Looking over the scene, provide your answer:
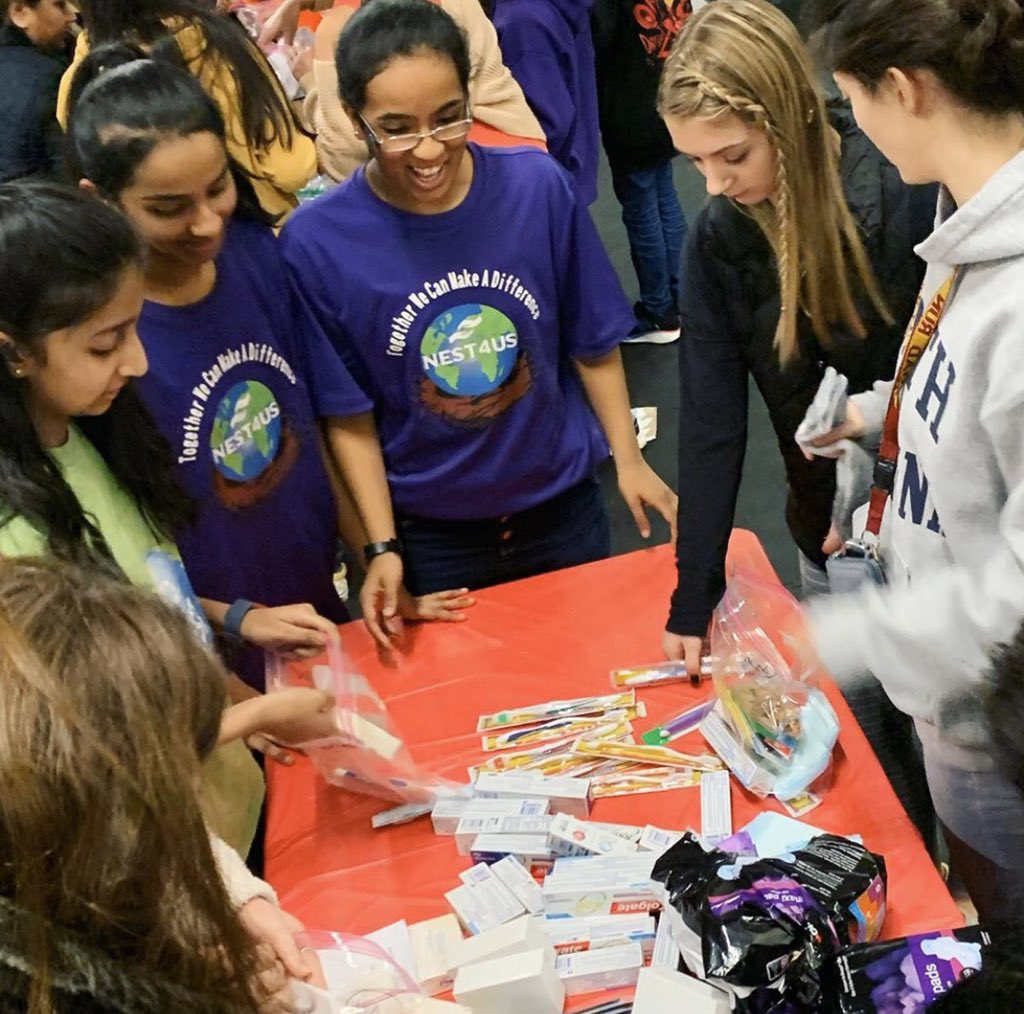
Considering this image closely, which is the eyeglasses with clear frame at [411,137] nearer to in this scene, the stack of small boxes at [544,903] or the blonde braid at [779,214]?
the blonde braid at [779,214]

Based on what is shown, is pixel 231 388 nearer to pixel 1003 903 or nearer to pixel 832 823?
pixel 832 823

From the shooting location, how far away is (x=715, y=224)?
4.39ft

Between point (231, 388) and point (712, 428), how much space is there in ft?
2.14

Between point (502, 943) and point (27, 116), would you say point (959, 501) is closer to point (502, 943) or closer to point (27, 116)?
point (502, 943)

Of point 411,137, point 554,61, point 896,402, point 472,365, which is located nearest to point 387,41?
point 411,137

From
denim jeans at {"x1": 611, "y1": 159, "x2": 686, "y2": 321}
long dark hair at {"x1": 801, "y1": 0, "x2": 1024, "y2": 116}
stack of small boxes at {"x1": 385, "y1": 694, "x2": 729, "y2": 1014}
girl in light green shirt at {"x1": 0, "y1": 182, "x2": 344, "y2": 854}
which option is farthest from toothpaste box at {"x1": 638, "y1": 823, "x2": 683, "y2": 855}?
denim jeans at {"x1": 611, "y1": 159, "x2": 686, "y2": 321}

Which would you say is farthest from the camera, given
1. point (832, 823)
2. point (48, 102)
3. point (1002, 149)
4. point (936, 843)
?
point (48, 102)

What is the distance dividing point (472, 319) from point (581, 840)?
765 mm

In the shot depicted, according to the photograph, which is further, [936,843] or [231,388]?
[936,843]

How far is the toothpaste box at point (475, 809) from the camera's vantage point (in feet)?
4.15

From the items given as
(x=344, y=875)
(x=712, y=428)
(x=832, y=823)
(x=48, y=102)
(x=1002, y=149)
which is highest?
(x=1002, y=149)

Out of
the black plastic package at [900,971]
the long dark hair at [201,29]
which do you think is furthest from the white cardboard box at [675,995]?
the long dark hair at [201,29]

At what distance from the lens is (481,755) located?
1.40m

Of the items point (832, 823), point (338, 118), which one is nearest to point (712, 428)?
point (832, 823)
